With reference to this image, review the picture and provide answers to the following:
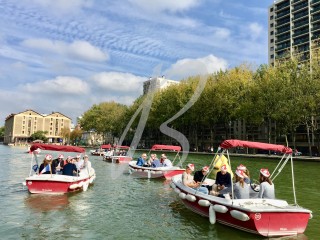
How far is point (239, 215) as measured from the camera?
1166cm

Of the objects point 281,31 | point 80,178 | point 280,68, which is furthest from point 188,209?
point 281,31

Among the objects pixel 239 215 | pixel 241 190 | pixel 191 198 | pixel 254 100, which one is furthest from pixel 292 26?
pixel 239 215

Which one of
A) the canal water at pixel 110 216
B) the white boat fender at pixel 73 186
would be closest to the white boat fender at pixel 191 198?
the canal water at pixel 110 216

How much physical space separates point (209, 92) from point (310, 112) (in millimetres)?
23852

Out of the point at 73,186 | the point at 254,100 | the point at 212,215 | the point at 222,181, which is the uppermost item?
the point at 254,100

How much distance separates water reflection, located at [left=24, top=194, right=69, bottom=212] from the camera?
1574cm

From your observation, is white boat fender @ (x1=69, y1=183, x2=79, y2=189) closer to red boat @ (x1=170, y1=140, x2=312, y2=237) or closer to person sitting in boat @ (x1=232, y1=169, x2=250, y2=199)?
red boat @ (x1=170, y1=140, x2=312, y2=237)

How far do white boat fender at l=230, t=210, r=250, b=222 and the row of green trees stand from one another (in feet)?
104

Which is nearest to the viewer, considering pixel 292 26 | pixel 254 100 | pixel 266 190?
pixel 266 190

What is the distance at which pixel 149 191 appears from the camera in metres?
21.6

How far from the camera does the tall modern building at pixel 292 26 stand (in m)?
98.2

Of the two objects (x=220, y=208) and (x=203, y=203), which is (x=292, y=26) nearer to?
(x=203, y=203)

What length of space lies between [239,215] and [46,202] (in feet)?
32.9

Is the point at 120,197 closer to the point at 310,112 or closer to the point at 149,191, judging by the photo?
the point at 149,191
